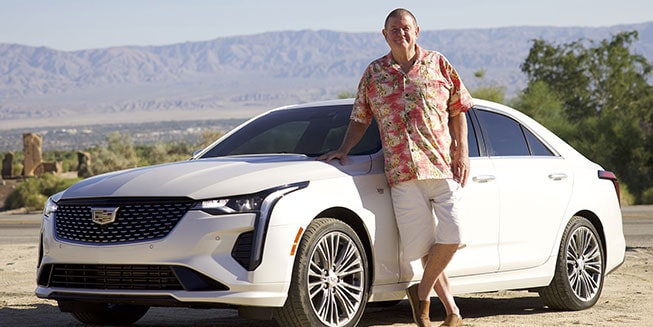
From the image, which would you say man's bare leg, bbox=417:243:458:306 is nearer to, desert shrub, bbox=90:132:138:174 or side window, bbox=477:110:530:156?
side window, bbox=477:110:530:156

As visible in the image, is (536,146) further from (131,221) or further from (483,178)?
(131,221)

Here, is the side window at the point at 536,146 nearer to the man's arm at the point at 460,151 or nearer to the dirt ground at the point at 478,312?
the dirt ground at the point at 478,312

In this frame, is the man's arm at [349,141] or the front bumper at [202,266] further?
the man's arm at [349,141]

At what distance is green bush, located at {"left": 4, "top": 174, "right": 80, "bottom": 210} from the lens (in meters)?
37.6

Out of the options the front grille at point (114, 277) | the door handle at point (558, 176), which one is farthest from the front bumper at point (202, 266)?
the door handle at point (558, 176)

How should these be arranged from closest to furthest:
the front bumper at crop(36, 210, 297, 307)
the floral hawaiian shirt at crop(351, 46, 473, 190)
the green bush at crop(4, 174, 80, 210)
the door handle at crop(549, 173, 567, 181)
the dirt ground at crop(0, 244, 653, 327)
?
the front bumper at crop(36, 210, 297, 307)
the floral hawaiian shirt at crop(351, 46, 473, 190)
the dirt ground at crop(0, 244, 653, 327)
the door handle at crop(549, 173, 567, 181)
the green bush at crop(4, 174, 80, 210)

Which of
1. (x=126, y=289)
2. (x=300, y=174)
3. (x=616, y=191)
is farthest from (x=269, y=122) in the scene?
(x=616, y=191)

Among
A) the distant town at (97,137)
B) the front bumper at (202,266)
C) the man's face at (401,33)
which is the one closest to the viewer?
the front bumper at (202,266)

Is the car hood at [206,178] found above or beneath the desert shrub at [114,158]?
above

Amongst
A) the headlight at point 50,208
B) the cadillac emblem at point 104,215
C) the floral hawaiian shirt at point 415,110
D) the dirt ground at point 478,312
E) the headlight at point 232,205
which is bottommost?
the dirt ground at point 478,312

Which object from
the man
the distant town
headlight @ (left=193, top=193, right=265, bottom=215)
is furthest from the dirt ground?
the distant town

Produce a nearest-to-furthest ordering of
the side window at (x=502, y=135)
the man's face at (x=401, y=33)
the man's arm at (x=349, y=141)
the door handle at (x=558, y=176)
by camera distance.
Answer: the man's face at (x=401, y=33) < the man's arm at (x=349, y=141) < the side window at (x=502, y=135) < the door handle at (x=558, y=176)

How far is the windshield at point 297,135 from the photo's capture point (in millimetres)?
8078

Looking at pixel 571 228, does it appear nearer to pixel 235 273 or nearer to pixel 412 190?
pixel 412 190
